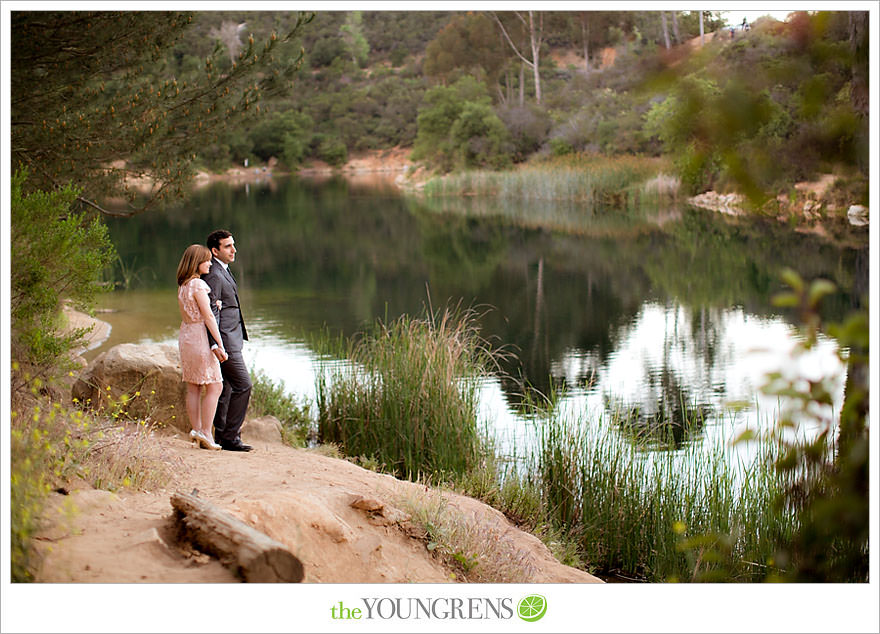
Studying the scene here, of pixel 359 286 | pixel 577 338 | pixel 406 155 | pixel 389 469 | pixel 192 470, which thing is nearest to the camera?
pixel 192 470

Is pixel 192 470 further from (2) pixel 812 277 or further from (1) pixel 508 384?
(2) pixel 812 277

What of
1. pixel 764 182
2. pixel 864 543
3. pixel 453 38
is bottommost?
pixel 864 543

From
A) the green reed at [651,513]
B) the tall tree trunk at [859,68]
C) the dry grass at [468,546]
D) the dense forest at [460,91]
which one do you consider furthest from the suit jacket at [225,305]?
the dense forest at [460,91]

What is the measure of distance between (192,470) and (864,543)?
339cm

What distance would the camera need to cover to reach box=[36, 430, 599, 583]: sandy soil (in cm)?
311

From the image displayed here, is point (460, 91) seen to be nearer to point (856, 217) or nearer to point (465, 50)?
point (465, 50)

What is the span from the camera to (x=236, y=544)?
3.12 metres

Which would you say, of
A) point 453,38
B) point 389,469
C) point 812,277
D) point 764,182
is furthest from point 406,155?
point 764,182

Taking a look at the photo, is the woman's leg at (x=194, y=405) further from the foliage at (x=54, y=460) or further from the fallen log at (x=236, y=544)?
the fallen log at (x=236, y=544)

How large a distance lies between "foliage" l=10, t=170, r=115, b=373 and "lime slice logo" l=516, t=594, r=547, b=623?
304 centimetres

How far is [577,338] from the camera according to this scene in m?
11.5

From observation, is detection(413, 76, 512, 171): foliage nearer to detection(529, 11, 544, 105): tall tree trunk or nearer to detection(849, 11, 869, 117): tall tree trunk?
Result: detection(529, 11, 544, 105): tall tree trunk

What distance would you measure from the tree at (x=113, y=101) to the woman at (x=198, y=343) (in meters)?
1.21

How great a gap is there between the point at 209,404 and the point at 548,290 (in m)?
9.96
